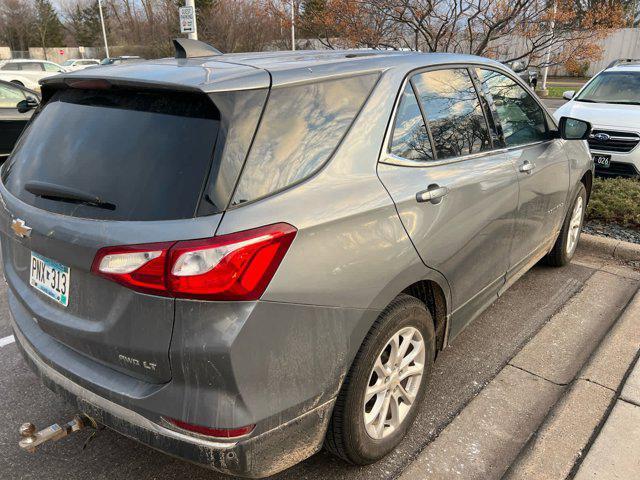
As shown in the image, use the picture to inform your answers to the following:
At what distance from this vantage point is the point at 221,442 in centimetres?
179

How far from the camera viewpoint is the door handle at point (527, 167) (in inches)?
129

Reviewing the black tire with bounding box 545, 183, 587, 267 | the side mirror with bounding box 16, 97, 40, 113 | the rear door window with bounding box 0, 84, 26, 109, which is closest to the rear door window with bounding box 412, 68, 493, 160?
the black tire with bounding box 545, 183, 587, 267

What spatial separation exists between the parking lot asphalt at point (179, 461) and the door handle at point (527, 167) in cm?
110

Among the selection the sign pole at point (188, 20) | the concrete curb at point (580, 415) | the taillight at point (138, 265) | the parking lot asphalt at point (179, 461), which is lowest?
the parking lot asphalt at point (179, 461)

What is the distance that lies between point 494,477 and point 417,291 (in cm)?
88

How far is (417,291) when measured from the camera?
8.42 ft

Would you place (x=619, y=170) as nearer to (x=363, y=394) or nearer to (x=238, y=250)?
(x=363, y=394)

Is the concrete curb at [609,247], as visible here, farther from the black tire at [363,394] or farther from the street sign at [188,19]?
the street sign at [188,19]

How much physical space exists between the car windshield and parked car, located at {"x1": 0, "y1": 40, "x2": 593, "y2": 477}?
677 centimetres

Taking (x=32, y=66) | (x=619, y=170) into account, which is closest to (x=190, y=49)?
(x=619, y=170)

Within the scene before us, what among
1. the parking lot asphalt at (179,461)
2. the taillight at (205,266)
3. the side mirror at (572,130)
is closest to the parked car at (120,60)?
the taillight at (205,266)

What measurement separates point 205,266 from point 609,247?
4.47 meters

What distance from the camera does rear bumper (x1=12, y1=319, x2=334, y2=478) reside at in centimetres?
181

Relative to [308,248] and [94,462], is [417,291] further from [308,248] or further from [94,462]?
[94,462]
